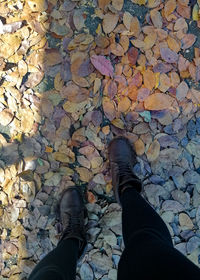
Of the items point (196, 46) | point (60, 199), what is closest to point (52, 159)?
point (60, 199)

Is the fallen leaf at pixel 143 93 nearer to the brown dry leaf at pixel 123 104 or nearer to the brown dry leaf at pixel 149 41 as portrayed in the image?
the brown dry leaf at pixel 123 104

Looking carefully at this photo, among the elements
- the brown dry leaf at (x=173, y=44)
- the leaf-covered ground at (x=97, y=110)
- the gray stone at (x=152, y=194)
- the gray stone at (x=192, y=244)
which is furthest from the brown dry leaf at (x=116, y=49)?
the gray stone at (x=192, y=244)

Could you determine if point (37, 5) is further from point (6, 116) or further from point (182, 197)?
point (182, 197)

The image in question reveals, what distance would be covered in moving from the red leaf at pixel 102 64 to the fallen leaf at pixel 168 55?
23 centimetres

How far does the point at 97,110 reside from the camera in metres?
1.23

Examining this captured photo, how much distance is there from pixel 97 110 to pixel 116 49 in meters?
0.27

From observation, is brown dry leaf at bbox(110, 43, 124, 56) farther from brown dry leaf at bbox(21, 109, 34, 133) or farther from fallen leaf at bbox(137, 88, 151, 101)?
brown dry leaf at bbox(21, 109, 34, 133)

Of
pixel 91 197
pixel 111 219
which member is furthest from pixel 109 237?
pixel 91 197

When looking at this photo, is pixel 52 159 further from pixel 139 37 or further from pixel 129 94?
pixel 139 37

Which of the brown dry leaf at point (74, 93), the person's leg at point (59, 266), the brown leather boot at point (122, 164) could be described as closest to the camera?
the person's leg at point (59, 266)

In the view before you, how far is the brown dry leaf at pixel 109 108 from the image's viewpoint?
1.23m

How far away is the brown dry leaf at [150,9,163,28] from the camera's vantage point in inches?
48.6

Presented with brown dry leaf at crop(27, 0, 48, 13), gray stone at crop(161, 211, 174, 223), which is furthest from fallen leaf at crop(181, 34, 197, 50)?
gray stone at crop(161, 211, 174, 223)

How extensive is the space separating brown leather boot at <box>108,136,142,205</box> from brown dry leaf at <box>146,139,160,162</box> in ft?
0.22
